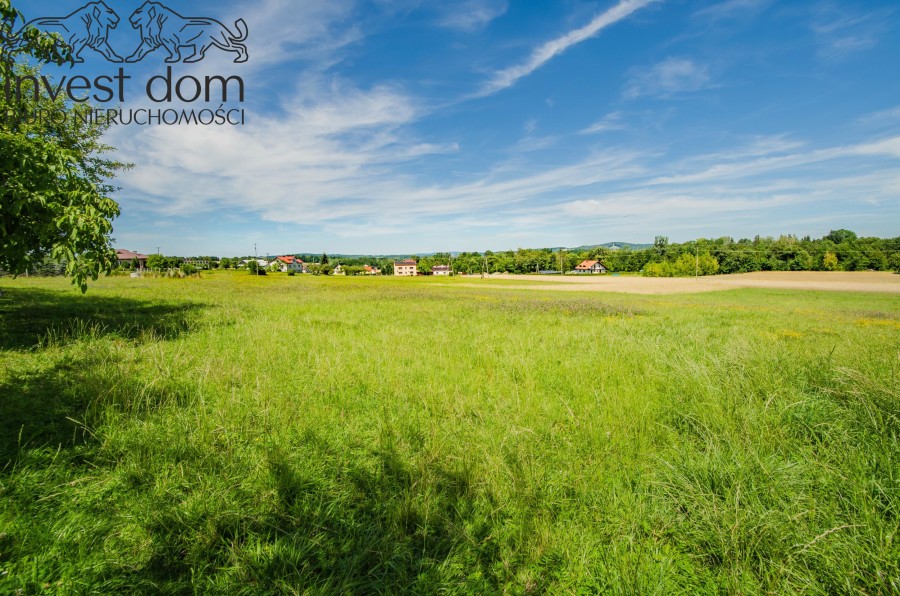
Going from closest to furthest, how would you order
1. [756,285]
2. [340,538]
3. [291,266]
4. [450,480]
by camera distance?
[340,538] < [450,480] < [756,285] < [291,266]

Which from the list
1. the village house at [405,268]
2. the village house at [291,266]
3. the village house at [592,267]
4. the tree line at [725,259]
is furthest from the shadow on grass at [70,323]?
the village house at [405,268]

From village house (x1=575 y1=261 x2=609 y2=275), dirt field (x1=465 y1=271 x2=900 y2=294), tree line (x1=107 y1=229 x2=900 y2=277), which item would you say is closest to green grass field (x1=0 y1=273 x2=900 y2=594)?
dirt field (x1=465 y1=271 x2=900 y2=294)

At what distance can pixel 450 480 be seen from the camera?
3951mm

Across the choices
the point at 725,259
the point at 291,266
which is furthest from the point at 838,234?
the point at 291,266

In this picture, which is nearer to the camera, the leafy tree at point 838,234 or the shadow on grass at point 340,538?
the shadow on grass at point 340,538

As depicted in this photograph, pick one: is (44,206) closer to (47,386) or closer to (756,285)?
(47,386)

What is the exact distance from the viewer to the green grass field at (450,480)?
2.76 m

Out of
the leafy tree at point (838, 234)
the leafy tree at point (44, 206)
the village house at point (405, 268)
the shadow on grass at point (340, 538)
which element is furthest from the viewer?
the village house at point (405, 268)

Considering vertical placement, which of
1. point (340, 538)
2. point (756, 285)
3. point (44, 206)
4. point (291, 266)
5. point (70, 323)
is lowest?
point (340, 538)

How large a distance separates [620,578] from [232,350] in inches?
371

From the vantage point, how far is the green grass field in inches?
109

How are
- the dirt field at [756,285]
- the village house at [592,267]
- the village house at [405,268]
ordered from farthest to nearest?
the village house at [405,268], the village house at [592,267], the dirt field at [756,285]

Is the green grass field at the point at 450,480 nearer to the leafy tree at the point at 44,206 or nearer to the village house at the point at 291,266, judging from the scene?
the leafy tree at the point at 44,206

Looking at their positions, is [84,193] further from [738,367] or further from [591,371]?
[738,367]
